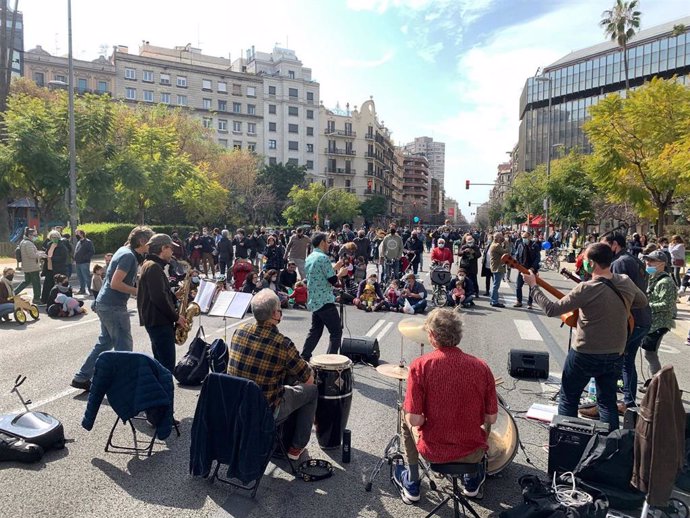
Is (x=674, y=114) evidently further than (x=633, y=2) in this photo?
No

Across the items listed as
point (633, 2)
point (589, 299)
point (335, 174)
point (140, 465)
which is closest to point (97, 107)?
point (140, 465)

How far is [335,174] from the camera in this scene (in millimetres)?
86125

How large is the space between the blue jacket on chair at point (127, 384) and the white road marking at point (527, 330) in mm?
7515

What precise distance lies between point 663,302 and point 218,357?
17.7 ft

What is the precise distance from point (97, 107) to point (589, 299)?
78.3ft

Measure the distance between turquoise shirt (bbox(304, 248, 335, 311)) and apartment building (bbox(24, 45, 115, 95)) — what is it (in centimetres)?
6744

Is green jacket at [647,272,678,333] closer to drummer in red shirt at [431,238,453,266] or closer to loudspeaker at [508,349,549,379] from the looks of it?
loudspeaker at [508,349,549,379]

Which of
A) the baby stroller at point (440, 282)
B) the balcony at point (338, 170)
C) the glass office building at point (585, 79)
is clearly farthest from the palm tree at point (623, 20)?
the balcony at point (338, 170)

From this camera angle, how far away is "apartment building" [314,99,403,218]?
281ft

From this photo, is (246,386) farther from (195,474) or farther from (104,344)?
(104,344)

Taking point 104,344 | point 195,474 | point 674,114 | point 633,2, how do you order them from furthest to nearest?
point 633,2 → point 674,114 → point 104,344 → point 195,474

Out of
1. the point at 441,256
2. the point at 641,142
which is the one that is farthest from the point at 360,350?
the point at 641,142

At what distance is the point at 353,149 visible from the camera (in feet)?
291

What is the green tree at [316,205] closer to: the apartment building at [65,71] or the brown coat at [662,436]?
the apartment building at [65,71]
